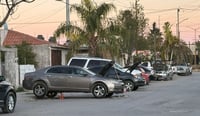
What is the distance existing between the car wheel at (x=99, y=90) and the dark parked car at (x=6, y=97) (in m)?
7.63

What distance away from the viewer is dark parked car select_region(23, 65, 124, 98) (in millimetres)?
24828

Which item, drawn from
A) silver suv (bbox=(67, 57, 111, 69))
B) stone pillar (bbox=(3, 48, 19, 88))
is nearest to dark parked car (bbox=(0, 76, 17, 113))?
silver suv (bbox=(67, 57, 111, 69))

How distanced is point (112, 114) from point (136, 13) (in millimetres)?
42450

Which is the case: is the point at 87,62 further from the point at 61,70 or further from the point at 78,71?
the point at 78,71

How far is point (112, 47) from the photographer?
131 ft

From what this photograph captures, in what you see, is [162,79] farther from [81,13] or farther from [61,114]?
[61,114]

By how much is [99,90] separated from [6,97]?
8.41m

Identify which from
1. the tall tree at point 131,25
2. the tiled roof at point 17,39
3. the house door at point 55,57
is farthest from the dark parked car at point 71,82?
the tall tree at point 131,25

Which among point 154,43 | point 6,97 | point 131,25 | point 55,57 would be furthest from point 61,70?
point 154,43

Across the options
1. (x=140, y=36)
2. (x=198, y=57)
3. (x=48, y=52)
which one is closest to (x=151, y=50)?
(x=140, y=36)

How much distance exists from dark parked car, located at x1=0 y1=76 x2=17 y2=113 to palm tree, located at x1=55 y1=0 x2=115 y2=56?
21.8 metres

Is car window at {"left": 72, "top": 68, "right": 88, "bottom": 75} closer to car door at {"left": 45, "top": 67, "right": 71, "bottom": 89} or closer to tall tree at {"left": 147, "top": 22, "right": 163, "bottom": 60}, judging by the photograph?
car door at {"left": 45, "top": 67, "right": 71, "bottom": 89}

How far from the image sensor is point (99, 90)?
81.4ft

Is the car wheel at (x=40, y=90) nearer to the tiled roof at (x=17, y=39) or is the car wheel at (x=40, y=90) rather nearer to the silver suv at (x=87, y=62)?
the silver suv at (x=87, y=62)
